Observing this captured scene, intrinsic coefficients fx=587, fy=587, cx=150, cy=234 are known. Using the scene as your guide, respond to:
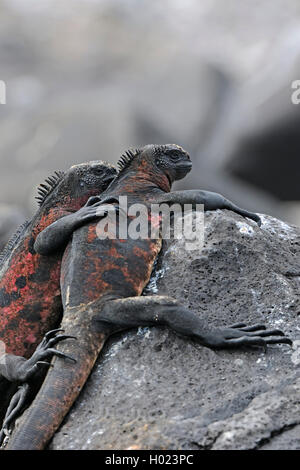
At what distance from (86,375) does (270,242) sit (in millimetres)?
2107

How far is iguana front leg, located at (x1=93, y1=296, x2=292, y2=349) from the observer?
4012 millimetres

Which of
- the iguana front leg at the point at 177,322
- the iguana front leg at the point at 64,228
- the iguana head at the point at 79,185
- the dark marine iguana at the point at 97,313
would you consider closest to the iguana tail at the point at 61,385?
the dark marine iguana at the point at 97,313

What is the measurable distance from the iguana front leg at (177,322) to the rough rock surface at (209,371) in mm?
82

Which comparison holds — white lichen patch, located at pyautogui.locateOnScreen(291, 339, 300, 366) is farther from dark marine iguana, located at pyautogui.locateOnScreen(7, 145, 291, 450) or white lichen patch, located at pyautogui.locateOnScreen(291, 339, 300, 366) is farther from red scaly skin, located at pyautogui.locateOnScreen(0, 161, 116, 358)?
red scaly skin, located at pyautogui.locateOnScreen(0, 161, 116, 358)

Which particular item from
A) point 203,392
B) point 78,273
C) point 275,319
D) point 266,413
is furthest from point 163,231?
point 266,413

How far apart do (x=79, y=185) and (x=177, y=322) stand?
1.69m

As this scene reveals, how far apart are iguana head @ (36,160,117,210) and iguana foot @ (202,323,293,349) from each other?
5.86 feet

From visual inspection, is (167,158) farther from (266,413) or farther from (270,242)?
(266,413)

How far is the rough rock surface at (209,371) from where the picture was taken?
11.2ft

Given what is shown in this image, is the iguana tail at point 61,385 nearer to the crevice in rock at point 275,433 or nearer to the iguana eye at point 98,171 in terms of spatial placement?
the crevice in rock at point 275,433

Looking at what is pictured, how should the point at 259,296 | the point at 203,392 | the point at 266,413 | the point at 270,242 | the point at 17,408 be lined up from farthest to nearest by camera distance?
the point at 270,242, the point at 259,296, the point at 17,408, the point at 203,392, the point at 266,413

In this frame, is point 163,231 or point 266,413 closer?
point 266,413

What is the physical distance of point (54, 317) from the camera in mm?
4832

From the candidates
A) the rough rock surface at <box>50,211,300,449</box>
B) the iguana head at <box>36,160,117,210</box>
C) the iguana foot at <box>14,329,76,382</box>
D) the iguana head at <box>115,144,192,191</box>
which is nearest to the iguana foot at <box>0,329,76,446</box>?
the iguana foot at <box>14,329,76,382</box>
